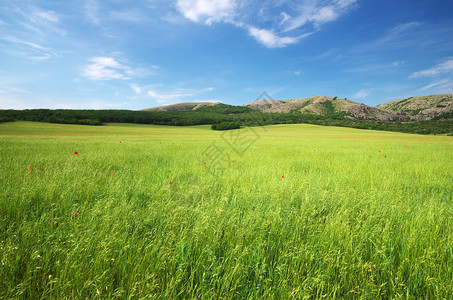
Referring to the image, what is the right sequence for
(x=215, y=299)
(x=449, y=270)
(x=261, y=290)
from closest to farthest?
(x=215, y=299) < (x=261, y=290) < (x=449, y=270)

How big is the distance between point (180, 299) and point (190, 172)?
3860 millimetres

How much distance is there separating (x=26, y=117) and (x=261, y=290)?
103527mm

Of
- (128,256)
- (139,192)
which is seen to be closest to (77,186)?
(139,192)

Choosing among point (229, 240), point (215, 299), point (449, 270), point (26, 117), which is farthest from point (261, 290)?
point (26, 117)

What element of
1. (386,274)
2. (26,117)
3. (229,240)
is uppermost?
(26,117)

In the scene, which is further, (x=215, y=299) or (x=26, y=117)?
(x=26, y=117)

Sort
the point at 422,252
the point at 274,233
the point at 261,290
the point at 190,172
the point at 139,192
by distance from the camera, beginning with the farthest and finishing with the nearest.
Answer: the point at 190,172 → the point at 139,192 → the point at 274,233 → the point at 422,252 → the point at 261,290

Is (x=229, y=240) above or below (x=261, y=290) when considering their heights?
above

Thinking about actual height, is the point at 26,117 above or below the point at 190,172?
above

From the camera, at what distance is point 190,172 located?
5199 millimetres

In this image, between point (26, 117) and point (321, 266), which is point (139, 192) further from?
point (26, 117)

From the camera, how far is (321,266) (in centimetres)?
169

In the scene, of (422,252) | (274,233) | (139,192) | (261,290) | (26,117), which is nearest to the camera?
(261,290)

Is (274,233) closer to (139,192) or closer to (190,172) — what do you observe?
(139,192)
